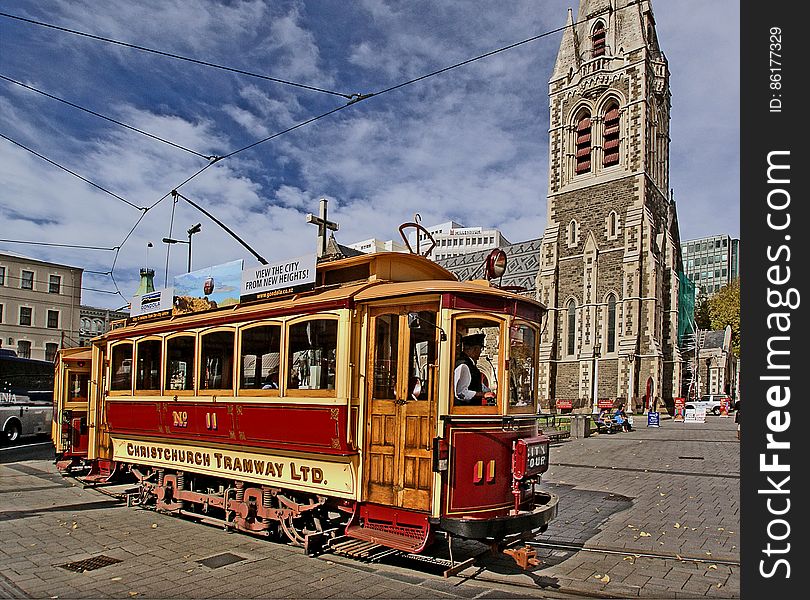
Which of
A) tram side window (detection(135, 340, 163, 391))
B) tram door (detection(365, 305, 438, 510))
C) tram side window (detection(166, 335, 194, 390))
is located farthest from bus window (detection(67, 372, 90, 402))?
tram door (detection(365, 305, 438, 510))

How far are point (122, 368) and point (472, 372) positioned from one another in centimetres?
731

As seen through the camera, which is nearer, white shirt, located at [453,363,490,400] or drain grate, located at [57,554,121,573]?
white shirt, located at [453,363,490,400]

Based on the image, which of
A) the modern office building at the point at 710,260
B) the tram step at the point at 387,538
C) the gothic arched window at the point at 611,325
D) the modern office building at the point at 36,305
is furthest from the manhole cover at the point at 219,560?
the modern office building at the point at 710,260

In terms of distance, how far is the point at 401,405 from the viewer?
7160mm

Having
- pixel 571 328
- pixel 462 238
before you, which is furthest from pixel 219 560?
pixel 462 238

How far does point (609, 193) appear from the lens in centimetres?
4738

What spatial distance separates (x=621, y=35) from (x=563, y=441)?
37022 millimetres

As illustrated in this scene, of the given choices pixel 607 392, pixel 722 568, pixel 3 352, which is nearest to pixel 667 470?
pixel 722 568

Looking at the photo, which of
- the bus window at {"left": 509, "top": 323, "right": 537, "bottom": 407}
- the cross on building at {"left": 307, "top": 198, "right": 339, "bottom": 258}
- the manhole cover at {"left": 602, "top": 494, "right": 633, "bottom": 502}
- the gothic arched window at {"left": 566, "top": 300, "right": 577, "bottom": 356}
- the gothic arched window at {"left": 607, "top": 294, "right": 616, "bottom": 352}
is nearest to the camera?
the bus window at {"left": 509, "top": 323, "right": 537, "bottom": 407}

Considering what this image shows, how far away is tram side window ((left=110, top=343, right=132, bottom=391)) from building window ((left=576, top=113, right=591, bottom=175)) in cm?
4317

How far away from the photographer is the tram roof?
7.23 m

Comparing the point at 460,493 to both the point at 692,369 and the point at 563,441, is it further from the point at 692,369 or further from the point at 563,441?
the point at 692,369

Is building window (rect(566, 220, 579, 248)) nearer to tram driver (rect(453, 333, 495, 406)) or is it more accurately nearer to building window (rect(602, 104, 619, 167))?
building window (rect(602, 104, 619, 167))

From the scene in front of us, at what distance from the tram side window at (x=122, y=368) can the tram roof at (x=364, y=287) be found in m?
2.41
